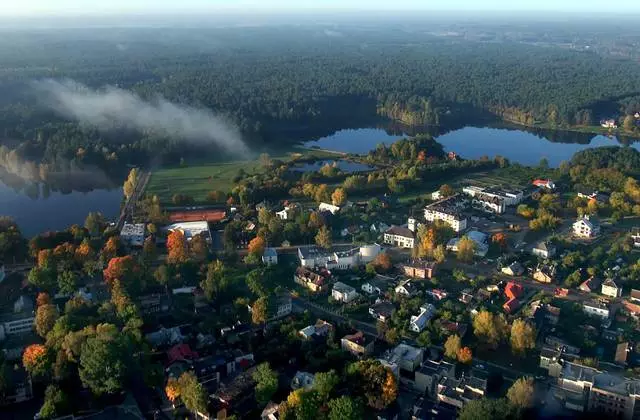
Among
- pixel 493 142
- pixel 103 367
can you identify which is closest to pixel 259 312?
pixel 103 367

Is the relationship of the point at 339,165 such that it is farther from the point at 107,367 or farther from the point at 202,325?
the point at 107,367

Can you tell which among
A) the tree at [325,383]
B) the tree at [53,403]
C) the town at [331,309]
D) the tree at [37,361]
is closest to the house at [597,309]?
the town at [331,309]

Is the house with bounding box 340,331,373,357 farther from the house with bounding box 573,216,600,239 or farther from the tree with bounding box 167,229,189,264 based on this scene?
the house with bounding box 573,216,600,239

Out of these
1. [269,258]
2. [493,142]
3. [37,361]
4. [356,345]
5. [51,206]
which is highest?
[37,361]

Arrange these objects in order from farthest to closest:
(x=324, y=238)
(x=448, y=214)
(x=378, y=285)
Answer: (x=448, y=214) < (x=324, y=238) < (x=378, y=285)

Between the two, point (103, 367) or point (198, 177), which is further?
point (198, 177)

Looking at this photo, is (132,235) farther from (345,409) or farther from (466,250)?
(345,409)

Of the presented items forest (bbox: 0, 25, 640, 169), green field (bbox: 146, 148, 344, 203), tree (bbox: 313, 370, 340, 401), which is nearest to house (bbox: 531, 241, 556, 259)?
tree (bbox: 313, 370, 340, 401)

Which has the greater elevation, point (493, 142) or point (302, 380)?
point (302, 380)
